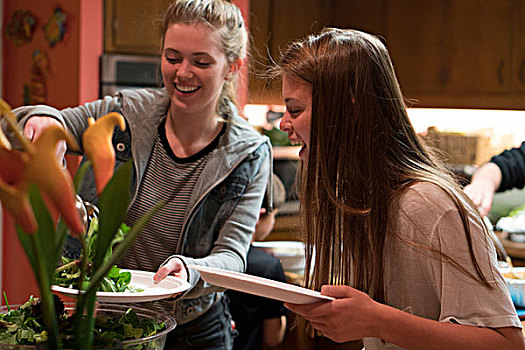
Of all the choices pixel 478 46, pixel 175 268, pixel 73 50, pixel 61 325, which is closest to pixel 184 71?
pixel 175 268

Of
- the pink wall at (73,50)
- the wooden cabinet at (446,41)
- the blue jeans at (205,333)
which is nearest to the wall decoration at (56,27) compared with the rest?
the pink wall at (73,50)

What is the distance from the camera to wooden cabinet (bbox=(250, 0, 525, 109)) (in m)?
3.84

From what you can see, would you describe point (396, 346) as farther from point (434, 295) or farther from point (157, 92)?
point (157, 92)

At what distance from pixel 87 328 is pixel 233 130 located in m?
1.20

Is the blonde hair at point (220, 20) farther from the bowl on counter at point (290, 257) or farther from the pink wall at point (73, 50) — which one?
the pink wall at point (73, 50)

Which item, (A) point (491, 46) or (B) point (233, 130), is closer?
(B) point (233, 130)

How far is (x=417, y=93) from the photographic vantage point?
4.26m

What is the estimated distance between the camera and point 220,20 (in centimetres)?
172

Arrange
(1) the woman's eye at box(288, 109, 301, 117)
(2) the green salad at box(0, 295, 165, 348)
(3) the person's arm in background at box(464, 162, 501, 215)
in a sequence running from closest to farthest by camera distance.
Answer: (2) the green salad at box(0, 295, 165, 348), (1) the woman's eye at box(288, 109, 301, 117), (3) the person's arm in background at box(464, 162, 501, 215)

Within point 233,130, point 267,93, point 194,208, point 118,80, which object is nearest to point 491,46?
point 267,93

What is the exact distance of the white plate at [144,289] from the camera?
3.52 ft

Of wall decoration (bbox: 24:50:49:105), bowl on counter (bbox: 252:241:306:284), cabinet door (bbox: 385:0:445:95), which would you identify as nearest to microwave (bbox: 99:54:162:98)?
wall decoration (bbox: 24:50:49:105)

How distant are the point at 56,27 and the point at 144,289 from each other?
2454mm

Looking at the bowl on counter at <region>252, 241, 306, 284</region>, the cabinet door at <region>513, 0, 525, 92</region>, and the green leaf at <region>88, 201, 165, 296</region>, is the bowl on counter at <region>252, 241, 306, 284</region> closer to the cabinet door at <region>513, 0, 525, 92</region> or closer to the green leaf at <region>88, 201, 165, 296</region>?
the cabinet door at <region>513, 0, 525, 92</region>
